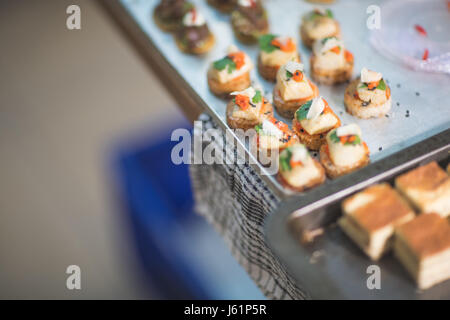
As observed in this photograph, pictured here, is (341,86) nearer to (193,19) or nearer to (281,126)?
(281,126)

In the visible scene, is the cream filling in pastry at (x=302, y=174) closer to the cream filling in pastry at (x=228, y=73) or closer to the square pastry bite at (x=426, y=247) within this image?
the square pastry bite at (x=426, y=247)

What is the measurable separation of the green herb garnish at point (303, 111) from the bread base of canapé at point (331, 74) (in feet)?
0.78

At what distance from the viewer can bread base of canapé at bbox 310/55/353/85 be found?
5.16 ft

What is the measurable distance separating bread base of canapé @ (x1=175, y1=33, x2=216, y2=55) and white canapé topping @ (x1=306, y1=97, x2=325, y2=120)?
1.93 ft

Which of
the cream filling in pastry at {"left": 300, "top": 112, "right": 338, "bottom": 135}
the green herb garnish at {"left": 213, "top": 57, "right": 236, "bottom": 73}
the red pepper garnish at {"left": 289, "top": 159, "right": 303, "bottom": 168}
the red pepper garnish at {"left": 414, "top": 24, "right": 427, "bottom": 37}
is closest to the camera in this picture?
the red pepper garnish at {"left": 289, "top": 159, "right": 303, "bottom": 168}

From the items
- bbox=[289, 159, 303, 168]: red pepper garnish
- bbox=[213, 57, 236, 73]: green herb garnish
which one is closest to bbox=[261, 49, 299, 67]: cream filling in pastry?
bbox=[213, 57, 236, 73]: green herb garnish

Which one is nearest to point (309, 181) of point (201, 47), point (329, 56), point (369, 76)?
point (369, 76)

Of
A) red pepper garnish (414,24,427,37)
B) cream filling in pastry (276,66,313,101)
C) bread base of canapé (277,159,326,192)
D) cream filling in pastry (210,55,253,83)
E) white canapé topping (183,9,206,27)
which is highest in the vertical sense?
white canapé topping (183,9,206,27)

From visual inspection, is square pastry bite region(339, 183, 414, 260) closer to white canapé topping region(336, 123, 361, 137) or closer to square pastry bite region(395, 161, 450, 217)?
square pastry bite region(395, 161, 450, 217)

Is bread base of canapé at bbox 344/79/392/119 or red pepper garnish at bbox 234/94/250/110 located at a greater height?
red pepper garnish at bbox 234/94/250/110

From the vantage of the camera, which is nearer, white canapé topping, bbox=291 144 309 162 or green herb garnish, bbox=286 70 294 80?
white canapé topping, bbox=291 144 309 162

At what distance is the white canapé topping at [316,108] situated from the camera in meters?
1.34

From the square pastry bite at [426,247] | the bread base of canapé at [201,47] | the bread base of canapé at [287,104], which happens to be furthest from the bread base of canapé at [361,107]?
the bread base of canapé at [201,47]

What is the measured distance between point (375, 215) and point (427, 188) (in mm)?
147
